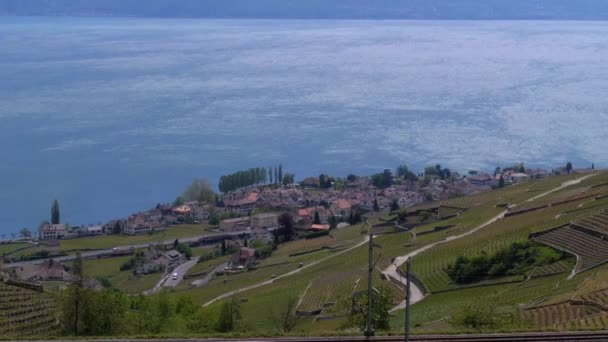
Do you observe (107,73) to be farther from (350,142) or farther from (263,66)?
(350,142)

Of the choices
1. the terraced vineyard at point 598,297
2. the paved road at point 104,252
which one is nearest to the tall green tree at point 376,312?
the terraced vineyard at point 598,297

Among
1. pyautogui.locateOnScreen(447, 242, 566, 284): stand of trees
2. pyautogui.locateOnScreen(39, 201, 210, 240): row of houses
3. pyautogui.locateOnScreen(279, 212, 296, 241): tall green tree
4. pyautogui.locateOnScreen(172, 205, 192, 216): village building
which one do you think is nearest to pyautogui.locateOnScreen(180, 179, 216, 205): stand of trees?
pyautogui.locateOnScreen(39, 201, 210, 240): row of houses

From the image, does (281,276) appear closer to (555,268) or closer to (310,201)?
(555,268)

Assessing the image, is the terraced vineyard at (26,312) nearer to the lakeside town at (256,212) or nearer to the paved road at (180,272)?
the paved road at (180,272)

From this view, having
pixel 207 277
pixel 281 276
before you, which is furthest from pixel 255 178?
pixel 281 276

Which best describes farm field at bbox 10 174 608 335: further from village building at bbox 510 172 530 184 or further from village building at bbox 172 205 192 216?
village building at bbox 510 172 530 184
